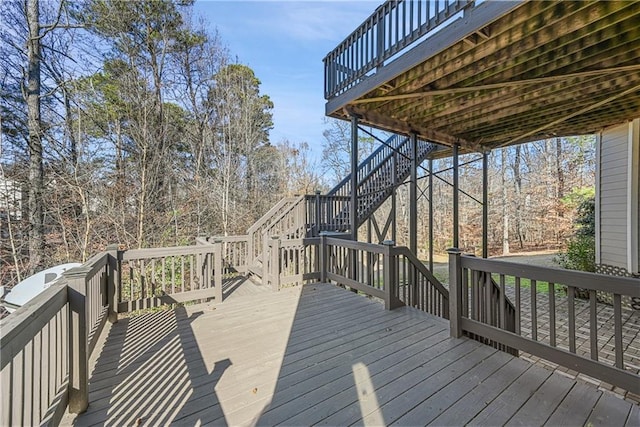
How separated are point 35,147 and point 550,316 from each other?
32.4 feet

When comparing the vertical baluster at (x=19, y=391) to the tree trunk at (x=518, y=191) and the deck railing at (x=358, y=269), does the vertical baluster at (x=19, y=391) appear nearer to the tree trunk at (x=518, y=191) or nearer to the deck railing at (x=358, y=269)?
the deck railing at (x=358, y=269)

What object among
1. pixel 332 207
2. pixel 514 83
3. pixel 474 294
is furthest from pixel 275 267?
pixel 514 83

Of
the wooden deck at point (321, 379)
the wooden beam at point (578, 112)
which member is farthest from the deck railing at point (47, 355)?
the wooden beam at point (578, 112)

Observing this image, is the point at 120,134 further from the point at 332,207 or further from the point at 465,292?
the point at 465,292

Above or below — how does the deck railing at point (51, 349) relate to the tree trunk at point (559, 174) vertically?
below

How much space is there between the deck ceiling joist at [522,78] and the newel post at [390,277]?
98.3 inches

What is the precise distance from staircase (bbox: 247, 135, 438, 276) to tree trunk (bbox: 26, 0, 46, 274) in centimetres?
484

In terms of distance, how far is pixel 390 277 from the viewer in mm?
3770

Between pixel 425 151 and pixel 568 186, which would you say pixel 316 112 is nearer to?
pixel 425 151

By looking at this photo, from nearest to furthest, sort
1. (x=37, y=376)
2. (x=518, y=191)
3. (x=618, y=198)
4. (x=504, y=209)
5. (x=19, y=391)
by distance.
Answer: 1. (x=19, y=391)
2. (x=37, y=376)
3. (x=618, y=198)
4. (x=504, y=209)
5. (x=518, y=191)

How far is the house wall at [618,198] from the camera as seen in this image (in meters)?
5.34

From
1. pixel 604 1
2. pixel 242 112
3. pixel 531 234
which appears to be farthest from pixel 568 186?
pixel 242 112

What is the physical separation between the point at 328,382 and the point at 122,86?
30.2ft

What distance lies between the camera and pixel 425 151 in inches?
318
